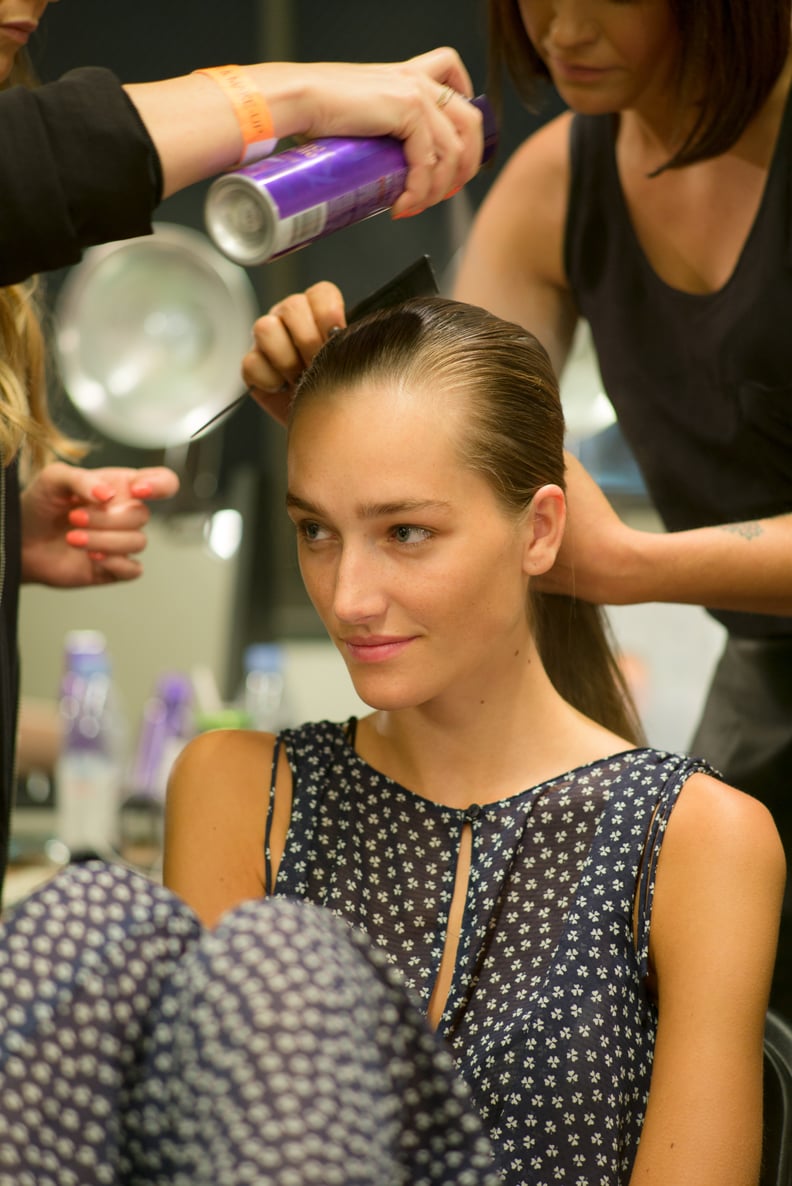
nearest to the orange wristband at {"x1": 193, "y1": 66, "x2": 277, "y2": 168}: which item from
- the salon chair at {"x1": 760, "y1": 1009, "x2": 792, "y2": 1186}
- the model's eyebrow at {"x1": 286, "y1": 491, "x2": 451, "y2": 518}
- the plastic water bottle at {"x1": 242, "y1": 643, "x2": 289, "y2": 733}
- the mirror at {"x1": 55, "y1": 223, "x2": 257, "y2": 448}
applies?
the model's eyebrow at {"x1": 286, "y1": 491, "x2": 451, "y2": 518}

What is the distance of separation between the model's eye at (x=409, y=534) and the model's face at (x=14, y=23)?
1.80ft

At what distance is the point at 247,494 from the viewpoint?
10.3 ft

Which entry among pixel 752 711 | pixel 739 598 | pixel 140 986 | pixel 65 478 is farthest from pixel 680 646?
pixel 140 986

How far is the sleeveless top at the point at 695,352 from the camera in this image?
1.51 m

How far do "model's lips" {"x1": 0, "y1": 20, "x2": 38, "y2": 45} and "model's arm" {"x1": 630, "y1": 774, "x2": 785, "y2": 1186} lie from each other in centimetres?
91

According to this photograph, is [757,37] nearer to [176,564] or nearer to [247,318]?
[247,318]

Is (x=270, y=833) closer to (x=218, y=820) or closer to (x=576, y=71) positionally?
(x=218, y=820)

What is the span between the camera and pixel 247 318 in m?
2.67

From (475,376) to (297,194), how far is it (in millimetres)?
282

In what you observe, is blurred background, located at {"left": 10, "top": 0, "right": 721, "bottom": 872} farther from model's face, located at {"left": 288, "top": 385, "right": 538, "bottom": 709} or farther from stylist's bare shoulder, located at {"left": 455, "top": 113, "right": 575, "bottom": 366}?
model's face, located at {"left": 288, "top": 385, "right": 538, "bottom": 709}

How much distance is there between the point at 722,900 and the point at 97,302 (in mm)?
1748

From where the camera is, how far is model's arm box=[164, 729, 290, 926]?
54.6 inches

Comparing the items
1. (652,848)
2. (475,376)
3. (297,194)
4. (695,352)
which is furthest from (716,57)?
(652,848)

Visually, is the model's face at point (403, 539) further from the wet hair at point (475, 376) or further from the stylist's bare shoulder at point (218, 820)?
the stylist's bare shoulder at point (218, 820)
